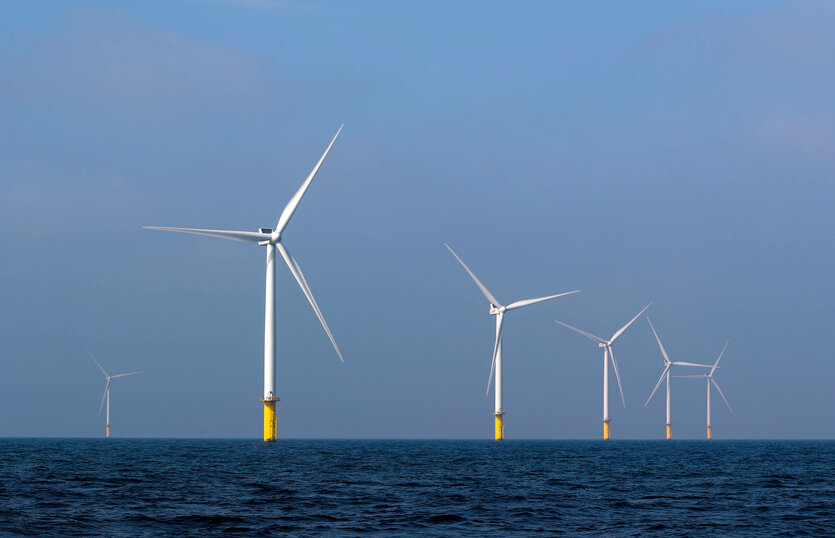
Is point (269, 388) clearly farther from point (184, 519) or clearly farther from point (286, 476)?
point (184, 519)

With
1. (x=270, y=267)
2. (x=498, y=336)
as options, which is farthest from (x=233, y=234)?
(x=498, y=336)

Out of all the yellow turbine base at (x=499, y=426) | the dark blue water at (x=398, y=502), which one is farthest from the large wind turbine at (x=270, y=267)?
the yellow turbine base at (x=499, y=426)

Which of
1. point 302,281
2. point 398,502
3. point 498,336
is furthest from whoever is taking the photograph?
point 498,336

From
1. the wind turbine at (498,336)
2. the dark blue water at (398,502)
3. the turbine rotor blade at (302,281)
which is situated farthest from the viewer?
the wind turbine at (498,336)

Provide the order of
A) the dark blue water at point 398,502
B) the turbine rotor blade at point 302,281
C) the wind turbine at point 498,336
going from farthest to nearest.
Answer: the wind turbine at point 498,336, the turbine rotor blade at point 302,281, the dark blue water at point 398,502

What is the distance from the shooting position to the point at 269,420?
11544 cm

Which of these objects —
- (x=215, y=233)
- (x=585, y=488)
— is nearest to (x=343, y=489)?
(x=585, y=488)

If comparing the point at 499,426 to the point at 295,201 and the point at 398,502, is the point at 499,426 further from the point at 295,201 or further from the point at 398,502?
the point at 398,502

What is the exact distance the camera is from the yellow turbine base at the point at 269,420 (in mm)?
114062

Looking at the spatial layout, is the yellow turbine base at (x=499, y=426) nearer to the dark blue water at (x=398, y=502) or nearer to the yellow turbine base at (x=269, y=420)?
the yellow turbine base at (x=269, y=420)

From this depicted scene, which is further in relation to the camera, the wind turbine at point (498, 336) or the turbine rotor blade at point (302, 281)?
the wind turbine at point (498, 336)

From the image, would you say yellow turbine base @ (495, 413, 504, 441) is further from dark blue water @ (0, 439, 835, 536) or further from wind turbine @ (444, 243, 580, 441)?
dark blue water @ (0, 439, 835, 536)

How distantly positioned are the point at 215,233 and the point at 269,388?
64.4ft

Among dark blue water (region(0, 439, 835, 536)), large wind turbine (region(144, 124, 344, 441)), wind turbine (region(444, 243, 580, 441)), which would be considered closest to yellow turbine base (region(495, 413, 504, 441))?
wind turbine (region(444, 243, 580, 441))
